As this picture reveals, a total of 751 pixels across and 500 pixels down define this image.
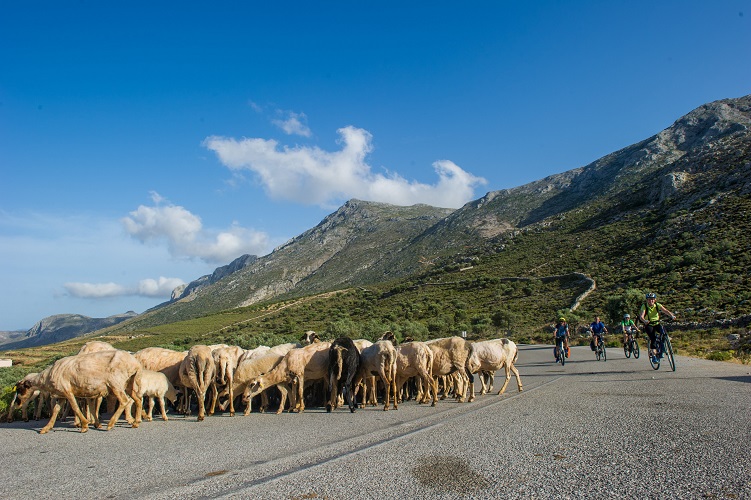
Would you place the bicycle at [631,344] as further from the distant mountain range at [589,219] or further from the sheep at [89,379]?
the sheep at [89,379]

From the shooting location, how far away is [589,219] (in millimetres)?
80062

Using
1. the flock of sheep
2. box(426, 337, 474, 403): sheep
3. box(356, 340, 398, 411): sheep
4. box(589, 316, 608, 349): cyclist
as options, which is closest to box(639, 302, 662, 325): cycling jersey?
the flock of sheep

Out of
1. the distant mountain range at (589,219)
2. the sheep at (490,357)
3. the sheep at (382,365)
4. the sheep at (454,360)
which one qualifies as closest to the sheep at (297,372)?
the sheep at (382,365)

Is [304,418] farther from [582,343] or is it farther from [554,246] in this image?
[554,246]

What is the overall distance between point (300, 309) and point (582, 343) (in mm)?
51849

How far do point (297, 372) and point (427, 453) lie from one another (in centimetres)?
663

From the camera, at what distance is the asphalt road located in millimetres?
5051

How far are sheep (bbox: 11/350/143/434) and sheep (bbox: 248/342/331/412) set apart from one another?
305 cm

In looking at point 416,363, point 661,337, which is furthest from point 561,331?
point 416,363

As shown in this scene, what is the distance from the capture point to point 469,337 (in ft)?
140

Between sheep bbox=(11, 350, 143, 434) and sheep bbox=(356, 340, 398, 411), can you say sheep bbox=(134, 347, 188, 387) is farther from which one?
sheep bbox=(356, 340, 398, 411)

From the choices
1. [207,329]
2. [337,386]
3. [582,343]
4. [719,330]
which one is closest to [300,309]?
[207,329]

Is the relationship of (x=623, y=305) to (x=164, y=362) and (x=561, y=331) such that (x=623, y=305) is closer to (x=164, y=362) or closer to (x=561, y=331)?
(x=561, y=331)

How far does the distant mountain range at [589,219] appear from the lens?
5472cm
